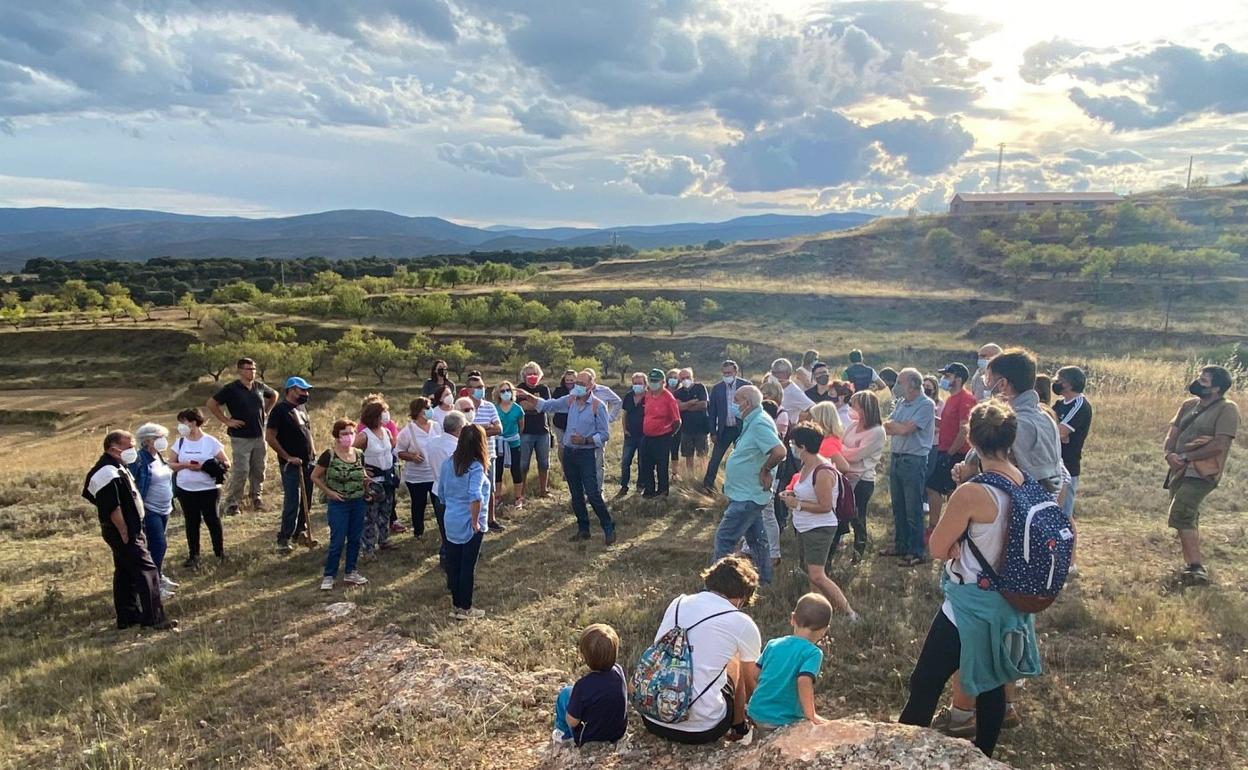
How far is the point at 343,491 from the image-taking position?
597 centimetres

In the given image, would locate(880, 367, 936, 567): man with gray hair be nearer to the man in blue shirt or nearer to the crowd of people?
the crowd of people

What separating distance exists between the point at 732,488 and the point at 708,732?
7.68 ft

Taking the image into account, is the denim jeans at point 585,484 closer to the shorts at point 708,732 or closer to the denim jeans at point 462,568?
the denim jeans at point 462,568

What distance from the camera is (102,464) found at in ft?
17.0

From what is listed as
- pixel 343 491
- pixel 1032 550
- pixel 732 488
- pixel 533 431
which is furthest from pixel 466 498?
pixel 1032 550

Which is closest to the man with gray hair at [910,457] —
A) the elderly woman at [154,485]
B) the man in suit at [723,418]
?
the man in suit at [723,418]

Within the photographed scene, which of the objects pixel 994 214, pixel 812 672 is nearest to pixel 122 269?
pixel 994 214

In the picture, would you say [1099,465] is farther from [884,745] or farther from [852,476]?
[884,745]

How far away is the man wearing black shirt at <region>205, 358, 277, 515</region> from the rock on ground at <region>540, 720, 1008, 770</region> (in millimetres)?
5859

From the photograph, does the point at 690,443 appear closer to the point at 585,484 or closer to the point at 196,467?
the point at 585,484

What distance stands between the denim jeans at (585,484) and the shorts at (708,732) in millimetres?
3828

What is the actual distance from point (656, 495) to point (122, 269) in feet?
360

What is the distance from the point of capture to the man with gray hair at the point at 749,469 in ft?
17.5

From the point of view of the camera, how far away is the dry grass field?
3844 millimetres
